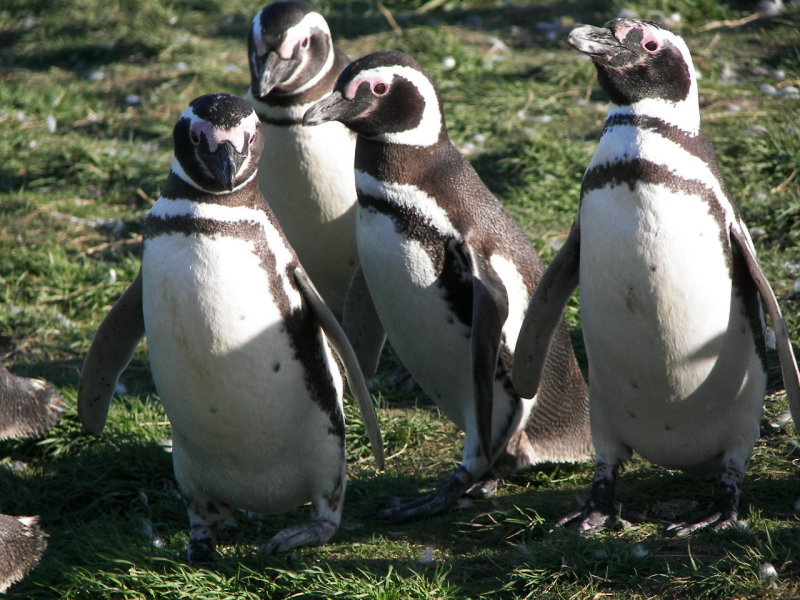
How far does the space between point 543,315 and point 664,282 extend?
399mm

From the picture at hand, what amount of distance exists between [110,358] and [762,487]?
6.07 feet

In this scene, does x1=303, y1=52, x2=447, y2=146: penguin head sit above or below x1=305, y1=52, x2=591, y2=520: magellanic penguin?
above

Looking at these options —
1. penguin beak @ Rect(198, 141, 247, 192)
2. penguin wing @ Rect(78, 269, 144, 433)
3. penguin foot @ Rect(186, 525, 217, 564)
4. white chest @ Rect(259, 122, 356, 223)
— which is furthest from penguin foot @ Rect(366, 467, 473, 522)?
white chest @ Rect(259, 122, 356, 223)

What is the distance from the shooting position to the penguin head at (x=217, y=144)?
244 cm

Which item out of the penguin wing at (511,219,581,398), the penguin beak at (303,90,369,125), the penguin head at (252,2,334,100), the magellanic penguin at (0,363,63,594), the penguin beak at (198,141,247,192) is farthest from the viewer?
the penguin head at (252,2,334,100)

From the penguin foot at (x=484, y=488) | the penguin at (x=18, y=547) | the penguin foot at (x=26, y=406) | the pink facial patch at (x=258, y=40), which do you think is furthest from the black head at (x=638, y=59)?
the penguin foot at (x=26, y=406)

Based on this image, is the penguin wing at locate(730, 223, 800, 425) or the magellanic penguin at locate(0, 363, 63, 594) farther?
the magellanic penguin at locate(0, 363, 63, 594)

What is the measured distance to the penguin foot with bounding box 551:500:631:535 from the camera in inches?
106

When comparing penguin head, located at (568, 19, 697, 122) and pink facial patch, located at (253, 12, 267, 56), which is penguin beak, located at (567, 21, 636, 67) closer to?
penguin head, located at (568, 19, 697, 122)

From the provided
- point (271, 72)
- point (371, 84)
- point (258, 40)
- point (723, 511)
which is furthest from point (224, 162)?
point (723, 511)

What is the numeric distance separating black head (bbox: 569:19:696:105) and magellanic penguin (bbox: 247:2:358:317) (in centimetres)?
137

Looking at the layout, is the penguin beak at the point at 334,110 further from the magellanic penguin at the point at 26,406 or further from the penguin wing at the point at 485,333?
the magellanic penguin at the point at 26,406

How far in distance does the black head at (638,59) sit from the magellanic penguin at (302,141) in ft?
4.50

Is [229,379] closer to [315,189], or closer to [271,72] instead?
[315,189]
